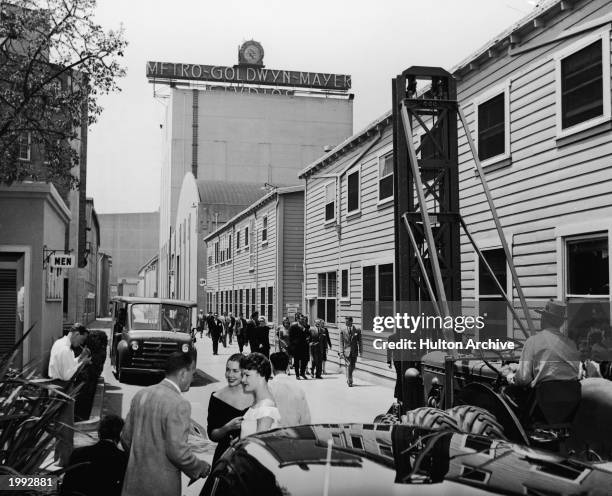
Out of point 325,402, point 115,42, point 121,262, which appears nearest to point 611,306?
point 325,402

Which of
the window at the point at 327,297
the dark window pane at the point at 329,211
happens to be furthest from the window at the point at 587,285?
the window at the point at 327,297

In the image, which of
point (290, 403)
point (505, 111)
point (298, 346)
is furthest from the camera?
point (298, 346)

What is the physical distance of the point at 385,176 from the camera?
19.9m

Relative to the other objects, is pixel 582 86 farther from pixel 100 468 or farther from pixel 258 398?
pixel 100 468

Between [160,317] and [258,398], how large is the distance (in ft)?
49.5

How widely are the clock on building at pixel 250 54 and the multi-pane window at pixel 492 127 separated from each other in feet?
254

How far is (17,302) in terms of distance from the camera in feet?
56.3

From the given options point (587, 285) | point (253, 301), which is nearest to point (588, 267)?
point (587, 285)

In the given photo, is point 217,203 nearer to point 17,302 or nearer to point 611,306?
point 17,302

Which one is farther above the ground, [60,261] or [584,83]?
[584,83]

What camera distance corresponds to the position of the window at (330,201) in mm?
24748

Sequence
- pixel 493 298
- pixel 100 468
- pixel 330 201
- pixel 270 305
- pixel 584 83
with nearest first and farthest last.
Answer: pixel 100 468 → pixel 584 83 → pixel 493 298 → pixel 330 201 → pixel 270 305

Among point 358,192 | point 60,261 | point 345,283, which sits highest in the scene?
point 358,192

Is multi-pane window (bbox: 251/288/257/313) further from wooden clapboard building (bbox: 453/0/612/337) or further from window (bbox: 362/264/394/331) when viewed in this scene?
wooden clapboard building (bbox: 453/0/612/337)
